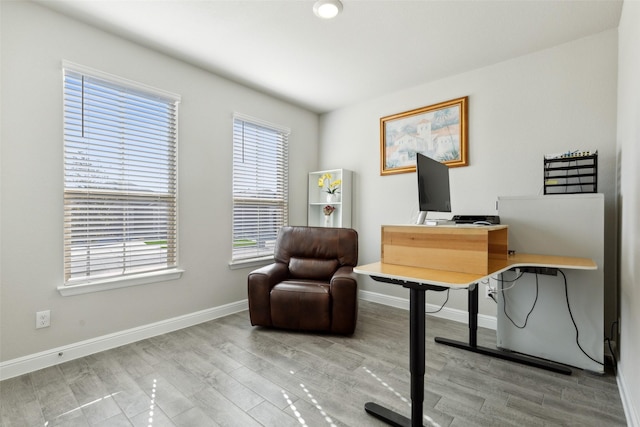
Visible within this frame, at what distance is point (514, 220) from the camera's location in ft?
7.74

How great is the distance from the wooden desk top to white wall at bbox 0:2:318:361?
202 centimetres

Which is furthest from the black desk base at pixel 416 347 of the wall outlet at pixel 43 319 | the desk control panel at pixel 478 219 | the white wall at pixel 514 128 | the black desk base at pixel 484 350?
the wall outlet at pixel 43 319

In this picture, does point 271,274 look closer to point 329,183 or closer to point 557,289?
point 329,183

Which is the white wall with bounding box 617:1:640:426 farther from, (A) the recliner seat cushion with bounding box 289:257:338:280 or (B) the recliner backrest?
(A) the recliner seat cushion with bounding box 289:257:338:280

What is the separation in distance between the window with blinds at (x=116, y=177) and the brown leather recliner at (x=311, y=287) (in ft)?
3.10

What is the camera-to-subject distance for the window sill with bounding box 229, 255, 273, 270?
3.31 meters

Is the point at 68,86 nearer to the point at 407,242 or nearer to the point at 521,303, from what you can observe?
the point at 407,242

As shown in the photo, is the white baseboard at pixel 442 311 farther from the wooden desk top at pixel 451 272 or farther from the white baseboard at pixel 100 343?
the white baseboard at pixel 100 343

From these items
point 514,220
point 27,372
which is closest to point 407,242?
point 514,220

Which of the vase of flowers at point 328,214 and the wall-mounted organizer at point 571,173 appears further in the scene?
the vase of flowers at point 328,214

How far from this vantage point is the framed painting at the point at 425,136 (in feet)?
10.0

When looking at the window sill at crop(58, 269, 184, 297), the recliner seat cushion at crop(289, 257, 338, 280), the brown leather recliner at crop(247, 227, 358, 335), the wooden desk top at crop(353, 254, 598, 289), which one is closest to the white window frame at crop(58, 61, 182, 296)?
the window sill at crop(58, 269, 184, 297)

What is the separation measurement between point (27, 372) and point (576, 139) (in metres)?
4.45

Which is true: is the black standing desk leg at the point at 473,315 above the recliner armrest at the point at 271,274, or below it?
below
